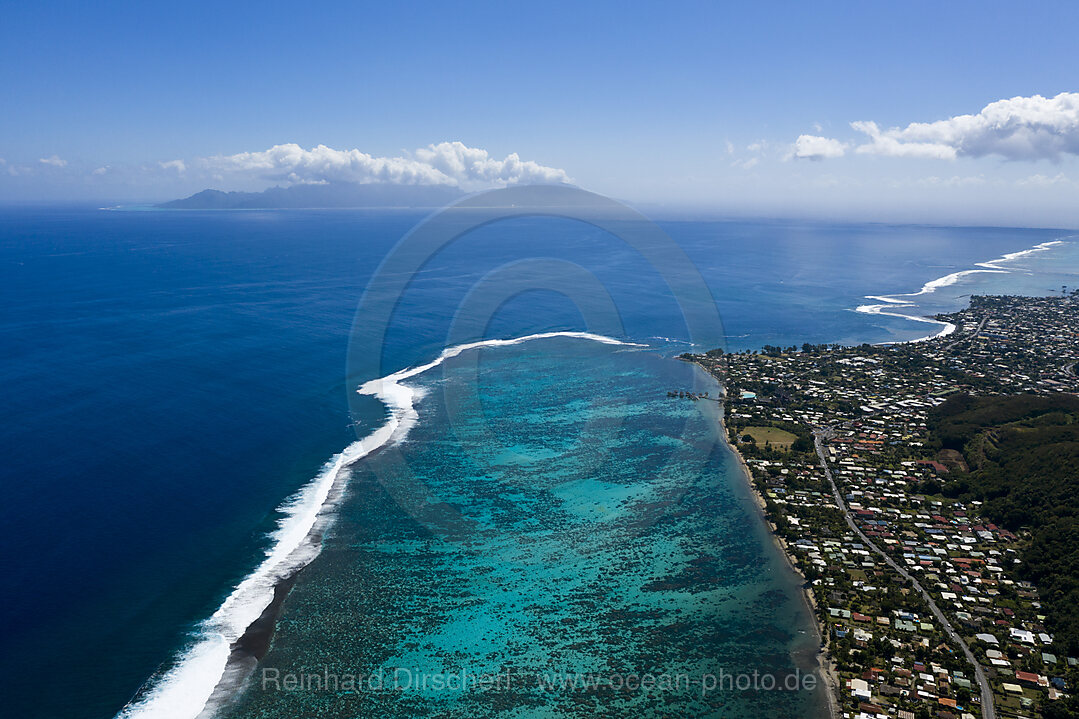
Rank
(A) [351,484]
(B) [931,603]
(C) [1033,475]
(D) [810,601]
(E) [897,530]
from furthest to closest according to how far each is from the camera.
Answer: (A) [351,484], (C) [1033,475], (E) [897,530], (D) [810,601], (B) [931,603]

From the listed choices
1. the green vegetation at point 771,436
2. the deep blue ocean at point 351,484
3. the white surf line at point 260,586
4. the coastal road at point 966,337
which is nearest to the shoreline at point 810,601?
the deep blue ocean at point 351,484

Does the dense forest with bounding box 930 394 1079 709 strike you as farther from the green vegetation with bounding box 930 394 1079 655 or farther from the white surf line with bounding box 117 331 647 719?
the white surf line with bounding box 117 331 647 719

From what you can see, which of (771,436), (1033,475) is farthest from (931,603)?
(771,436)

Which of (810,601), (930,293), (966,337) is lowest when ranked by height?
(810,601)

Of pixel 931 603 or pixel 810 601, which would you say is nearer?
pixel 931 603

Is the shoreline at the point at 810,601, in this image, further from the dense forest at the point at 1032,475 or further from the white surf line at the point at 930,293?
the white surf line at the point at 930,293

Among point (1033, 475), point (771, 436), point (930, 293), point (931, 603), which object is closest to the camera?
point (931, 603)

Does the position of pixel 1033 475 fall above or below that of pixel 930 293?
below

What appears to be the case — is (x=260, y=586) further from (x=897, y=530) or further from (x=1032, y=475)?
(x=1032, y=475)
